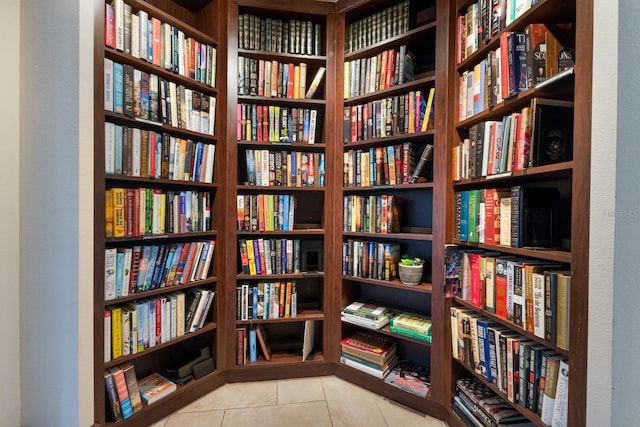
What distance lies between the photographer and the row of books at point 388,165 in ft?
5.92

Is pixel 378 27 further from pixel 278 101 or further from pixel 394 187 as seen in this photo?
pixel 394 187

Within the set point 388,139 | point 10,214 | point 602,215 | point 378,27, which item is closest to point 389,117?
point 388,139

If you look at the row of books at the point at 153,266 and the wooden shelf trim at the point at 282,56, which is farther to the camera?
the wooden shelf trim at the point at 282,56

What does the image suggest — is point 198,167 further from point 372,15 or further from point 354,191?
point 372,15

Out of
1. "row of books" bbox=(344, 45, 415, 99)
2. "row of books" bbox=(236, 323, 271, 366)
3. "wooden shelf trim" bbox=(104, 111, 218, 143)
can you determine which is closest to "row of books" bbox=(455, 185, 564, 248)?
"row of books" bbox=(344, 45, 415, 99)

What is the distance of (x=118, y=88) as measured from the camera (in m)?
1.47

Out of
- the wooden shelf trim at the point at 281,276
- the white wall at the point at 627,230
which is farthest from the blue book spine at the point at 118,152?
the white wall at the point at 627,230

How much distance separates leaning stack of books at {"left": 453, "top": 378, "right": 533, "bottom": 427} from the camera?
133 centimetres

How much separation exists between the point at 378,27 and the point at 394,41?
18cm

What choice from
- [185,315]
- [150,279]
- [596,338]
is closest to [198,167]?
[150,279]

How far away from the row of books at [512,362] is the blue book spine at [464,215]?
41cm

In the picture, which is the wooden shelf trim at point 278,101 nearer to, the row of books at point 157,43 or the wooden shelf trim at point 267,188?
the row of books at point 157,43

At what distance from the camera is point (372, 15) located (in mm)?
2008

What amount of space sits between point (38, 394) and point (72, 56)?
5.26 ft
